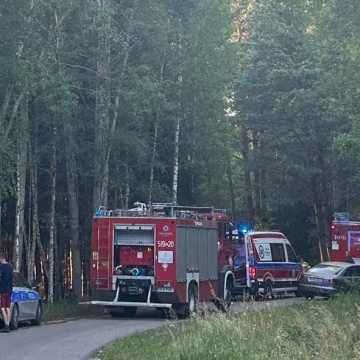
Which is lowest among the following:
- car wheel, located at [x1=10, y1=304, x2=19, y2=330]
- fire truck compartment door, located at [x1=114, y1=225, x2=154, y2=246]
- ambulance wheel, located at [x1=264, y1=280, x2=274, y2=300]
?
car wheel, located at [x1=10, y1=304, x2=19, y2=330]

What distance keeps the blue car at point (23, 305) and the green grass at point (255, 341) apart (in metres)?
5.46

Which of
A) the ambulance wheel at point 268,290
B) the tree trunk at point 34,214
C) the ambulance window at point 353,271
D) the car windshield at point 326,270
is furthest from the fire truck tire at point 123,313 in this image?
the ambulance window at point 353,271

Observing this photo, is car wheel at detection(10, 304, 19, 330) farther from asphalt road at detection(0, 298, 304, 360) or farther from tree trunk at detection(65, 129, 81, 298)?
tree trunk at detection(65, 129, 81, 298)

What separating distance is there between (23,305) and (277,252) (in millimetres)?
16108

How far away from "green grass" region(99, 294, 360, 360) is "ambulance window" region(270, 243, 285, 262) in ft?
64.0

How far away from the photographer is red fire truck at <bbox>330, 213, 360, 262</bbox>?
3712 cm

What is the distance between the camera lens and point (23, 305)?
74.5ft

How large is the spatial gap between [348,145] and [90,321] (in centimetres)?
872

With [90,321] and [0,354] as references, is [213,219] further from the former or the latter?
[0,354]

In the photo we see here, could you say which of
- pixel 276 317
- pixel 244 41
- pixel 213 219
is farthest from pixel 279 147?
pixel 276 317

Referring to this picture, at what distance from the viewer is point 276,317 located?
17688mm

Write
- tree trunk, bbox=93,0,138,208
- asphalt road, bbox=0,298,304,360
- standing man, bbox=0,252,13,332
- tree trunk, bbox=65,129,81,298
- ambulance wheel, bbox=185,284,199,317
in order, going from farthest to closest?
tree trunk, bbox=65,129,81,298
tree trunk, bbox=93,0,138,208
ambulance wheel, bbox=185,284,199,317
standing man, bbox=0,252,13,332
asphalt road, bbox=0,298,304,360

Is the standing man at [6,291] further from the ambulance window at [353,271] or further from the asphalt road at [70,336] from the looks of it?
the ambulance window at [353,271]

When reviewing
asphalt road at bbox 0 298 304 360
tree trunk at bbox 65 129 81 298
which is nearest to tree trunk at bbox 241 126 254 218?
tree trunk at bbox 65 129 81 298
